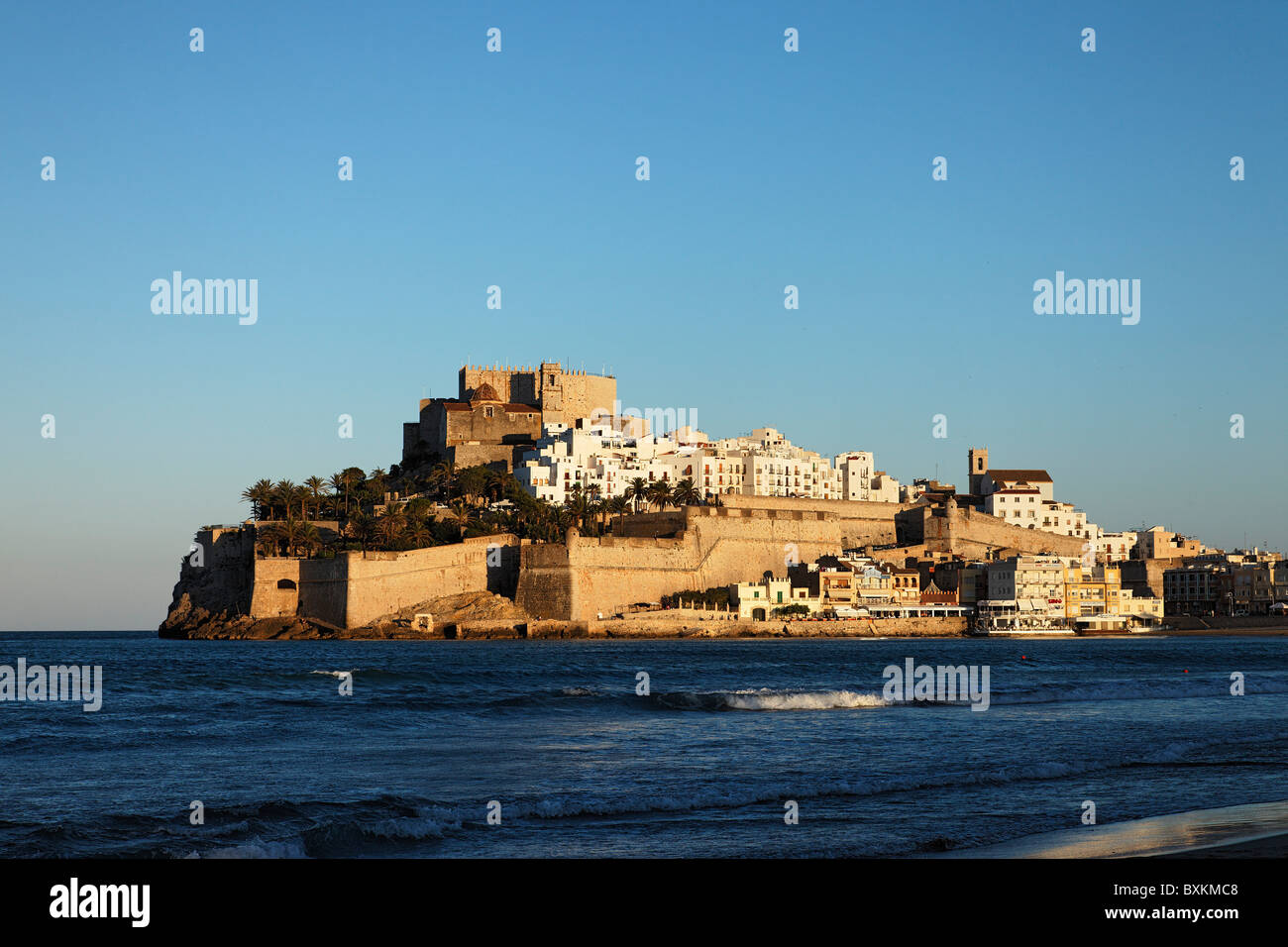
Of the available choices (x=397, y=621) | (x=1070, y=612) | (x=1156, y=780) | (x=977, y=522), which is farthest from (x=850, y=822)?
(x=977, y=522)

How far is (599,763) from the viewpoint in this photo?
1524cm

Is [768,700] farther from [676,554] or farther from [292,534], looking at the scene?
[292,534]

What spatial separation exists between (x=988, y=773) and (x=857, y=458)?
2712 inches

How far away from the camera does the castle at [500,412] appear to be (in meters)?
74.4

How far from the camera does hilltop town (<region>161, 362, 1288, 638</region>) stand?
2282 inches

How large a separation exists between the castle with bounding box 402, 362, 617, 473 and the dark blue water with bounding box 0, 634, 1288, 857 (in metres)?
43.9

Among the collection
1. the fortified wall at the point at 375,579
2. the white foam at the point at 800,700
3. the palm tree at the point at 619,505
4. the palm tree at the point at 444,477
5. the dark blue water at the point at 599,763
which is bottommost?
the white foam at the point at 800,700

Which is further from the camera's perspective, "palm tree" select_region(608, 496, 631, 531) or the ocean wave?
"palm tree" select_region(608, 496, 631, 531)

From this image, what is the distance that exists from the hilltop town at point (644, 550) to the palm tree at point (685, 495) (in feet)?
0.39

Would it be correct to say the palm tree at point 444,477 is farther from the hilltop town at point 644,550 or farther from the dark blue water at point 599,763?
the dark blue water at point 599,763

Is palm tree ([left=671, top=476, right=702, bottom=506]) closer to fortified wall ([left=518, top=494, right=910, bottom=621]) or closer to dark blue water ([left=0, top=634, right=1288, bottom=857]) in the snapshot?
fortified wall ([left=518, top=494, right=910, bottom=621])

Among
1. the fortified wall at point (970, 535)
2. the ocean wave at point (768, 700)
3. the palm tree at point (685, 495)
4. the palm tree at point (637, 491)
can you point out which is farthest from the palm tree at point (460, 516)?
the ocean wave at point (768, 700)

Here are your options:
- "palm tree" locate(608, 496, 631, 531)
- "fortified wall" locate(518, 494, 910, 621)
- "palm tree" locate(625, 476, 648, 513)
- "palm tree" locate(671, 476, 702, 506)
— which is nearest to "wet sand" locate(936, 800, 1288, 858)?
"fortified wall" locate(518, 494, 910, 621)
